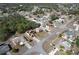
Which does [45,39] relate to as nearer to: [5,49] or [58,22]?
[58,22]

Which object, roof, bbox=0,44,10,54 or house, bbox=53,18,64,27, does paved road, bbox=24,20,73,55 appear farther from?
roof, bbox=0,44,10,54

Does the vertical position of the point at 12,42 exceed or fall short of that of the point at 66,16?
it falls short

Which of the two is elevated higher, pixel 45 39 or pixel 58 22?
pixel 58 22

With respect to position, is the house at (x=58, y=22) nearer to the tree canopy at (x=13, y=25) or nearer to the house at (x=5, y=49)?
the tree canopy at (x=13, y=25)

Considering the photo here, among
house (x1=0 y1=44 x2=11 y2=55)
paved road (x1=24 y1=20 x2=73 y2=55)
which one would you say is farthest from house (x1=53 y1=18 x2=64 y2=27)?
house (x1=0 y1=44 x2=11 y2=55)

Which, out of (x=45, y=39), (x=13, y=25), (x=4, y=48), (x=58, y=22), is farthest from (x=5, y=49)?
(x=58, y=22)

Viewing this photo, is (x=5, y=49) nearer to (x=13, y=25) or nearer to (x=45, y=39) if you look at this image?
(x=13, y=25)

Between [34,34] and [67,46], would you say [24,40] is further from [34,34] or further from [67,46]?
[67,46]

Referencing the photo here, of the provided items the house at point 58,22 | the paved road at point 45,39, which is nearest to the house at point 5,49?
the paved road at point 45,39
